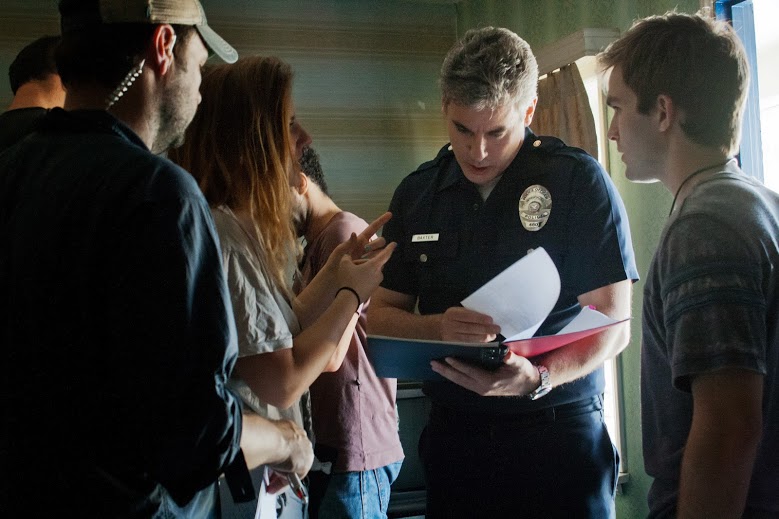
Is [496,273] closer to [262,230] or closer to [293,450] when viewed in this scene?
[262,230]

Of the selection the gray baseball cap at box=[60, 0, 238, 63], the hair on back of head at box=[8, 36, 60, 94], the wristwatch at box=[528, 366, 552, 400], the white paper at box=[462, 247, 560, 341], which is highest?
the hair on back of head at box=[8, 36, 60, 94]

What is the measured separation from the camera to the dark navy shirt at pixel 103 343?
88 centimetres

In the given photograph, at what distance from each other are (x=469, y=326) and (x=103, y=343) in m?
0.78

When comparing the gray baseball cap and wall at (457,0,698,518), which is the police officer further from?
wall at (457,0,698,518)

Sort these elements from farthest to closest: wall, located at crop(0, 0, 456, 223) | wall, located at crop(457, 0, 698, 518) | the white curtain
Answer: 1. wall, located at crop(0, 0, 456, 223)
2. the white curtain
3. wall, located at crop(457, 0, 698, 518)

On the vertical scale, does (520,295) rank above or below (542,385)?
above

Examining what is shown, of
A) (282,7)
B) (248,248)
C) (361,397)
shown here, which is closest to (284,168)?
(248,248)

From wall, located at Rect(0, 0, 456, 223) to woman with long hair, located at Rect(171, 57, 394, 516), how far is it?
10.7ft

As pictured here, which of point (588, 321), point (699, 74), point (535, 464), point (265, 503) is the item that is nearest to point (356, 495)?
point (535, 464)

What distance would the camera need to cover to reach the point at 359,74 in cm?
484

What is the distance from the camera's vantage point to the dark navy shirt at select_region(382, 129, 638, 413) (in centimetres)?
166

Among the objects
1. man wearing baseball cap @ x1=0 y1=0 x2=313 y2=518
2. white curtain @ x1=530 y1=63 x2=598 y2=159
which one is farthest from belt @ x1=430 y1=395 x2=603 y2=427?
white curtain @ x1=530 y1=63 x2=598 y2=159

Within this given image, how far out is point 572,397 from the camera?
164cm

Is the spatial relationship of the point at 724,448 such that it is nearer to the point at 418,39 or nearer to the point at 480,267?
the point at 480,267
